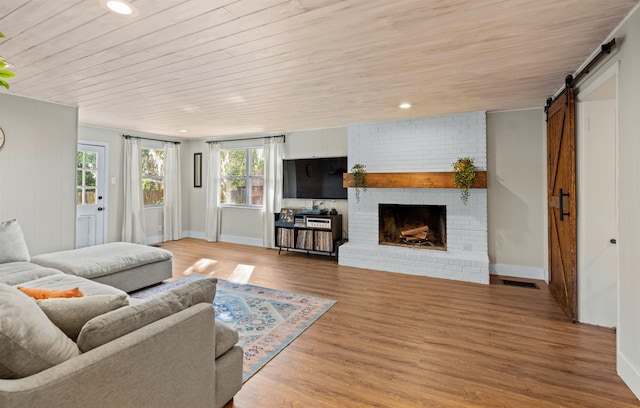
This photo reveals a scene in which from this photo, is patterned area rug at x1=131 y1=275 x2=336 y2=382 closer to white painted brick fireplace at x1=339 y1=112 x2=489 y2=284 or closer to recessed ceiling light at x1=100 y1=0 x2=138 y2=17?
white painted brick fireplace at x1=339 y1=112 x2=489 y2=284

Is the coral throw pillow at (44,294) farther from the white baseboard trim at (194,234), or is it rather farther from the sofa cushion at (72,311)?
the white baseboard trim at (194,234)

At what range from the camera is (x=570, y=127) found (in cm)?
299

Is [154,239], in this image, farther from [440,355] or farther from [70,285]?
[440,355]

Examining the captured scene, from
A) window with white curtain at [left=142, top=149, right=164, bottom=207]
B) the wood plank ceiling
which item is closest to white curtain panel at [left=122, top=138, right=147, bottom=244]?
window with white curtain at [left=142, top=149, right=164, bottom=207]

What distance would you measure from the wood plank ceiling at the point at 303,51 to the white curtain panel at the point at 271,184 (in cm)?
203

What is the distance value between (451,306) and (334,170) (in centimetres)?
310

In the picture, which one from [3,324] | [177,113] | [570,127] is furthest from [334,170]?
[3,324]

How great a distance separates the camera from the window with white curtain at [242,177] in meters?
6.73

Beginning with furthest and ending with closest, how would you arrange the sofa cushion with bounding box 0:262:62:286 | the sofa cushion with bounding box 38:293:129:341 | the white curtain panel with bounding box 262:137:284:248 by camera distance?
the white curtain panel with bounding box 262:137:284:248
the sofa cushion with bounding box 0:262:62:286
the sofa cushion with bounding box 38:293:129:341

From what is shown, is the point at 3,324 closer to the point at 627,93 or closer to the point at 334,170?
the point at 627,93

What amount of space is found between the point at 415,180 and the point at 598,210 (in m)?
2.23

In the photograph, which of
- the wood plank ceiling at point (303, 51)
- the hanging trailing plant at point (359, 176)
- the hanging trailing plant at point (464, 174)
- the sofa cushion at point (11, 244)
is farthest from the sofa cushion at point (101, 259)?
the hanging trailing plant at point (464, 174)

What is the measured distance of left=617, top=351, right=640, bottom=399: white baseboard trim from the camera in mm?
1947

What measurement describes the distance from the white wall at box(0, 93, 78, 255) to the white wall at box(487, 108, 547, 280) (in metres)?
5.95
